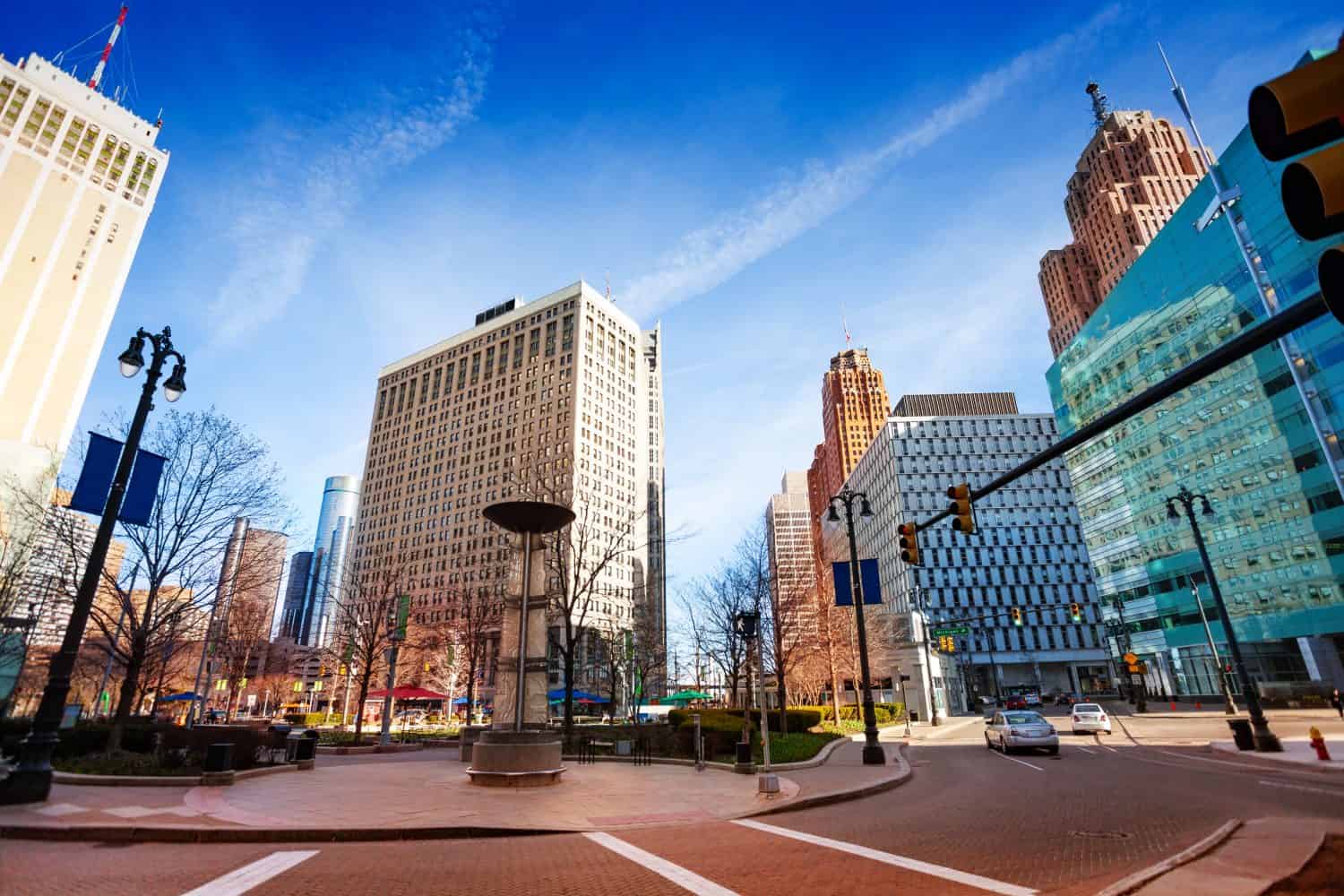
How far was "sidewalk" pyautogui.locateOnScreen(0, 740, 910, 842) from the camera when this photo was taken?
9.98 m

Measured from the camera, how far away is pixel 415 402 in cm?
15088

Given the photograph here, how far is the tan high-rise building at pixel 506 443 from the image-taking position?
407ft

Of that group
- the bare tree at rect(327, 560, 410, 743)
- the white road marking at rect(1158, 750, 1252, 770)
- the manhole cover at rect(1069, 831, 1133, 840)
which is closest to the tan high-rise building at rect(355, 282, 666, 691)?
the bare tree at rect(327, 560, 410, 743)

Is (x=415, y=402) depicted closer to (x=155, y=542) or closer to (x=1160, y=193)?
(x=155, y=542)

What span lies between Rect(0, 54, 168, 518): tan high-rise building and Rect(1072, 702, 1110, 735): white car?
97.2 metres

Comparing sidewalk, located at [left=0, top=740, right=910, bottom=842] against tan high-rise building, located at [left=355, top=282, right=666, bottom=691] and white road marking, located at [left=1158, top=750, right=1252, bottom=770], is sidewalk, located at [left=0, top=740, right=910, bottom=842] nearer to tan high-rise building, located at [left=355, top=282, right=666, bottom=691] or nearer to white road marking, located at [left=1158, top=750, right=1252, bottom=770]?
white road marking, located at [left=1158, top=750, right=1252, bottom=770]

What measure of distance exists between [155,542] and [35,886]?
67.5 ft

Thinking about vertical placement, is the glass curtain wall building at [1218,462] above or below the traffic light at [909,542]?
above

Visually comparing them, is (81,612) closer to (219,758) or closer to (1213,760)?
(219,758)

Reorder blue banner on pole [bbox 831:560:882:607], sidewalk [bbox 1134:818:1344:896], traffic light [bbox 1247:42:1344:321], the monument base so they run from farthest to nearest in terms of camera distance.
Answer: blue banner on pole [bbox 831:560:882:607], the monument base, sidewalk [bbox 1134:818:1344:896], traffic light [bbox 1247:42:1344:321]

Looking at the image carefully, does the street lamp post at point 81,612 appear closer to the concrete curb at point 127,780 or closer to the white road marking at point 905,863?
the concrete curb at point 127,780

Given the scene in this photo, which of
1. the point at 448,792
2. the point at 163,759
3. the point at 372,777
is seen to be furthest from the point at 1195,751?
the point at 163,759

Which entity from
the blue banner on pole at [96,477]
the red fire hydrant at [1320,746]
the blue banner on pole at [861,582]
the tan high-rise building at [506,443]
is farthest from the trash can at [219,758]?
the tan high-rise building at [506,443]

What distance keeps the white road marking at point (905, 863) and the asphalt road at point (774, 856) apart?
Answer: 1.4 inches
